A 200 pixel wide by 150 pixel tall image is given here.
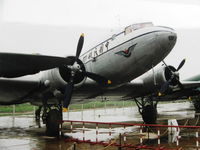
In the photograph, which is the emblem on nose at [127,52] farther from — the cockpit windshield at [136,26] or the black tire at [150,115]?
the black tire at [150,115]

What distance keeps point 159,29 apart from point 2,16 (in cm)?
573

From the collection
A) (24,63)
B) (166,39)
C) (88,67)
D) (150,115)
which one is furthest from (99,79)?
(150,115)

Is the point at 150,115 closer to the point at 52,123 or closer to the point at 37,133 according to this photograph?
the point at 52,123

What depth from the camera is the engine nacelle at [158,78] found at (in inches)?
524

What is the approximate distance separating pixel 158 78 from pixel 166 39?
4617mm

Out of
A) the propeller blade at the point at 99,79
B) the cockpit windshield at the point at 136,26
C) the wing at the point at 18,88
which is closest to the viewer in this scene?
the cockpit windshield at the point at 136,26

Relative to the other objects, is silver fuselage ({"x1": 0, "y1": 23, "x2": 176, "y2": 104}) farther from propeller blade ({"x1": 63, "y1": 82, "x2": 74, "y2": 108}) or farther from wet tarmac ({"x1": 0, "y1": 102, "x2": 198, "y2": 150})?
wet tarmac ({"x1": 0, "y1": 102, "x2": 198, "y2": 150})

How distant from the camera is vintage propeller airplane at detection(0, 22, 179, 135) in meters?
8.92

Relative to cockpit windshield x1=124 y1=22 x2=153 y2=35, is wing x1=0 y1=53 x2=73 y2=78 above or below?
below

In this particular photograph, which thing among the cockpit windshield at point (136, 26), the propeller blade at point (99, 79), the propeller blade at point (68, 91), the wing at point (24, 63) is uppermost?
the cockpit windshield at point (136, 26)

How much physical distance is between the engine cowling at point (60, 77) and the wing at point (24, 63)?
2.67 feet

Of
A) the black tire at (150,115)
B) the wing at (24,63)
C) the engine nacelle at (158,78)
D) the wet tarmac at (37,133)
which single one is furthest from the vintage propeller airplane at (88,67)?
the black tire at (150,115)

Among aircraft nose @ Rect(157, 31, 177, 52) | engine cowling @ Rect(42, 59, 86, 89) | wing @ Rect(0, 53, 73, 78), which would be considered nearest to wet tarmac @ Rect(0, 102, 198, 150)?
engine cowling @ Rect(42, 59, 86, 89)

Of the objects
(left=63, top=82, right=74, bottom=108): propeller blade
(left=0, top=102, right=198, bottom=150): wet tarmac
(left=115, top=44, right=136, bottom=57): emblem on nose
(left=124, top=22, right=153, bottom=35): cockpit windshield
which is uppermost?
(left=124, top=22, right=153, bottom=35): cockpit windshield
